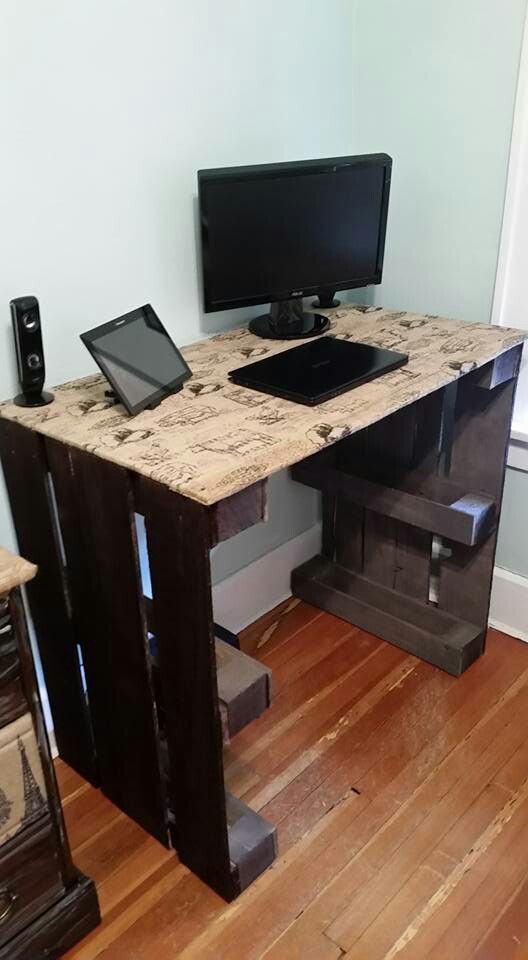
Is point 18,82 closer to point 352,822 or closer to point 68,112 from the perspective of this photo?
point 68,112

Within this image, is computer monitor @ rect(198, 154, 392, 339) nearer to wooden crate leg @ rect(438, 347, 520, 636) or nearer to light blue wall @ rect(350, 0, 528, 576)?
light blue wall @ rect(350, 0, 528, 576)

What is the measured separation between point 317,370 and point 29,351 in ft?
1.90

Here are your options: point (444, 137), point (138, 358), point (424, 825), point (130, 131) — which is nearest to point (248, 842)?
point (424, 825)

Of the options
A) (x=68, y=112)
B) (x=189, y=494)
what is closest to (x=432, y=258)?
(x=68, y=112)

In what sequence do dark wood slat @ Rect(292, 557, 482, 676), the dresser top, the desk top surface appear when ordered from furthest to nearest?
dark wood slat @ Rect(292, 557, 482, 676) < the desk top surface < the dresser top

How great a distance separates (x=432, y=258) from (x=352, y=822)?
142cm

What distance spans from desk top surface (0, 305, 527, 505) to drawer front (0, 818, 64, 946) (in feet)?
2.17

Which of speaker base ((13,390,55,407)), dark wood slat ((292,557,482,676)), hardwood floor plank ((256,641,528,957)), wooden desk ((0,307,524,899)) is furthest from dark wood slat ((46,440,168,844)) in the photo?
dark wood slat ((292,557,482,676))

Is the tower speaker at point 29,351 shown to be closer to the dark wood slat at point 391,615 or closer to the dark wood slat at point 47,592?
the dark wood slat at point 47,592

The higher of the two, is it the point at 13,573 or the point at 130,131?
the point at 130,131

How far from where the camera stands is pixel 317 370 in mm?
1584

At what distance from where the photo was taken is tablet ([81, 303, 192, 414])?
1.39m

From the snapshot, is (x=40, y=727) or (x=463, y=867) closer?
(x=40, y=727)

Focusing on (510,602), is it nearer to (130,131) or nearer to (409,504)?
(409,504)
